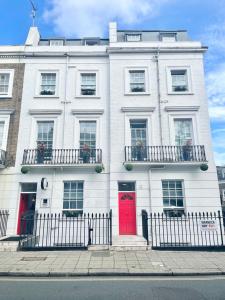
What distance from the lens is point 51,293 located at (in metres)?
4.79

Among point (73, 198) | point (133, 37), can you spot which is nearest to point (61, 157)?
point (73, 198)

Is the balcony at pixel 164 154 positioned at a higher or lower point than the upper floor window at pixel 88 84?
lower

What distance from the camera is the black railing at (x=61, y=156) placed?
12094 millimetres

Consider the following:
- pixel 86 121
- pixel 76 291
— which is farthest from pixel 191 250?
pixel 86 121

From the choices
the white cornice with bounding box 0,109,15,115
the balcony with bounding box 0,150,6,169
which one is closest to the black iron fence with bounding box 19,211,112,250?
the balcony with bounding box 0,150,6,169

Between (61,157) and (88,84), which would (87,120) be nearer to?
(88,84)

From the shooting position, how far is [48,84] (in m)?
14.1

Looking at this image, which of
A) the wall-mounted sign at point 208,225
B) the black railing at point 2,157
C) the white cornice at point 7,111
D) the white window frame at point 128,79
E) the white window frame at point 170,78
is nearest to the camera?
the wall-mounted sign at point 208,225

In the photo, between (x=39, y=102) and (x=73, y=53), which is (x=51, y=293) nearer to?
(x=39, y=102)

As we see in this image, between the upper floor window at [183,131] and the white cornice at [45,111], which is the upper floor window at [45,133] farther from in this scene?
the upper floor window at [183,131]

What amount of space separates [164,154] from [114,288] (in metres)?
8.31

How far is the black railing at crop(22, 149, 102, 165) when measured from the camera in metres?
12.1

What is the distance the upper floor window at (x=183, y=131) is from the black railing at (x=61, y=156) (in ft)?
15.9

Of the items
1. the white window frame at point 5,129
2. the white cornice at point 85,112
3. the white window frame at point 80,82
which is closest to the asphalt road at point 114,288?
the white window frame at point 5,129
